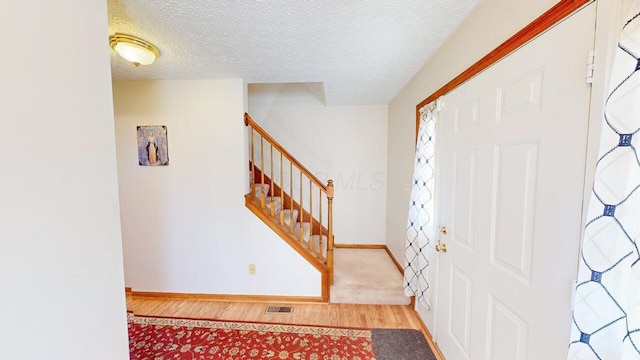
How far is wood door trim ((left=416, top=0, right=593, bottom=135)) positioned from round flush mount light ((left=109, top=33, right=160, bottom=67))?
2186mm

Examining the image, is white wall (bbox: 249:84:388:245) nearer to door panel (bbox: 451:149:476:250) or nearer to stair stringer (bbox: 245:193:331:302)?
stair stringer (bbox: 245:193:331:302)

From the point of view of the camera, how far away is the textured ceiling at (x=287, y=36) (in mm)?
1299

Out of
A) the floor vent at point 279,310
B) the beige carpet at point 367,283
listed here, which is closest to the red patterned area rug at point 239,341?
the floor vent at point 279,310

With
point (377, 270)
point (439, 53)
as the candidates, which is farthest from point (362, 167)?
point (439, 53)

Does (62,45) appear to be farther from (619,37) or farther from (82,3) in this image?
(619,37)

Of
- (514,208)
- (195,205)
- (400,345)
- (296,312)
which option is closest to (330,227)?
(296,312)

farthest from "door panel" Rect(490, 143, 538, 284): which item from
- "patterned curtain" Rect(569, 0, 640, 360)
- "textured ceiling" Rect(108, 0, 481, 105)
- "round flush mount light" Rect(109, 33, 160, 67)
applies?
"round flush mount light" Rect(109, 33, 160, 67)

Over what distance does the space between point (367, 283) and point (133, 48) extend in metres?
2.90

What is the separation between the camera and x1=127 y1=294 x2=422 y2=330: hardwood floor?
2.16 meters

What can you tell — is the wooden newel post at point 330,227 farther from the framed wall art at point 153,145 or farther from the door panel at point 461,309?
the framed wall art at point 153,145

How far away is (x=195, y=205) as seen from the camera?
2479 mm

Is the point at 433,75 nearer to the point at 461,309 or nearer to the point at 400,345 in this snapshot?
the point at 461,309

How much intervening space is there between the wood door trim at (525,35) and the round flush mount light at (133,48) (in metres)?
2.19

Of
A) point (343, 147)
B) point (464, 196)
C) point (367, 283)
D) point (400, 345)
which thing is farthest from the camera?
point (343, 147)
